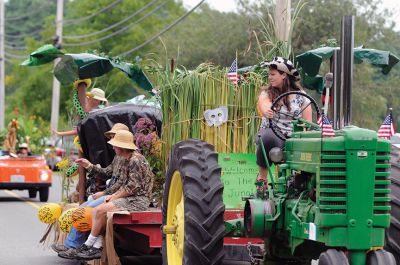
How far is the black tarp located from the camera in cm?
1225

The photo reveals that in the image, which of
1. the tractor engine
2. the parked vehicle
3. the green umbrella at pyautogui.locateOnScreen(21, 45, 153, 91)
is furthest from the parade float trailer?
the parked vehicle

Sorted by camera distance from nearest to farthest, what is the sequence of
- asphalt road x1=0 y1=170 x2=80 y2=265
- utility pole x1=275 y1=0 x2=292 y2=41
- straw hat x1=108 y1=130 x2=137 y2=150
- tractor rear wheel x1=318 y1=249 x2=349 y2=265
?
tractor rear wheel x1=318 y1=249 x2=349 y2=265
straw hat x1=108 y1=130 x2=137 y2=150
utility pole x1=275 y1=0 x2=292 y2=41
asphalt road x1=0 y1=170 x2=80 y2=265

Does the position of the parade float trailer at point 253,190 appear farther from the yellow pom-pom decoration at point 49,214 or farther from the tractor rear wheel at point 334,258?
the yellow pom-pom decoration at point 49,214

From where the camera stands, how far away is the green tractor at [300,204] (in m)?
6.91

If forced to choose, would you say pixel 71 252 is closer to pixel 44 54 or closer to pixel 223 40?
pixel 44 54

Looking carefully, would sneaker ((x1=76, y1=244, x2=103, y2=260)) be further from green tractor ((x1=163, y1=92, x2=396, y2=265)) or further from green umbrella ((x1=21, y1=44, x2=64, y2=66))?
green umbrella ((x1=21, y1=44, x2=64, y2=66))

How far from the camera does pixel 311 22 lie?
32812 mm

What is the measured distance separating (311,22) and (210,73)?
75.0 feet

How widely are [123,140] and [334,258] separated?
466 cm

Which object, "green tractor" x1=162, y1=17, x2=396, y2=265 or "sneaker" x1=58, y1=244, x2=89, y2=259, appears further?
"sneaker" x1=58, y1=244, x2=89, y2=259

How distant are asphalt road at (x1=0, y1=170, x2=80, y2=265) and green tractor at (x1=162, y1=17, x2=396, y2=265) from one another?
14.4ft

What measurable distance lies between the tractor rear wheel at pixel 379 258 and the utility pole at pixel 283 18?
5696 mm

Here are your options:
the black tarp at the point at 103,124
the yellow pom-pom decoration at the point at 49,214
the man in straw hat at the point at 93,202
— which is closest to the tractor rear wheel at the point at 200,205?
the man in straw hat at the point at 93,202

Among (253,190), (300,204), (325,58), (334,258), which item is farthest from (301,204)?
(325,58)
